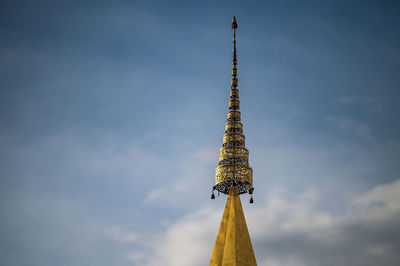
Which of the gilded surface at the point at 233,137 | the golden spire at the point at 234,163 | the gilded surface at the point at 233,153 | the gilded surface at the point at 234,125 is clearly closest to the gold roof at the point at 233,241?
the golden spire at the point at 234,163

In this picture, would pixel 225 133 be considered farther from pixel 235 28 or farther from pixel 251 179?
pixel 235 28

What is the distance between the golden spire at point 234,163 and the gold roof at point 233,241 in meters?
1.59

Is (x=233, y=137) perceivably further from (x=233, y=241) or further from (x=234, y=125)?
(x=233, y=241)

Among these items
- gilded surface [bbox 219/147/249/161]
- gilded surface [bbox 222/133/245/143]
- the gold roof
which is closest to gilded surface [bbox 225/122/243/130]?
gilded surface [bbox 222/133/245/143]

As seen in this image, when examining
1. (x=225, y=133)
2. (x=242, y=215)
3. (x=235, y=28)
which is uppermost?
(x=235, y=28)

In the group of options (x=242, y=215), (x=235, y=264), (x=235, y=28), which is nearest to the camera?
(x=235, y=264)

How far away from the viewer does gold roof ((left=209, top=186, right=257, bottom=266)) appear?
157 ft

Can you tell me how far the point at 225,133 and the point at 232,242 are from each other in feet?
37.8

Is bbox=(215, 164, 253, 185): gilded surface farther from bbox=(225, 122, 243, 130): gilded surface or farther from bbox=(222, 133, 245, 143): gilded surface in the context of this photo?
bbox=(225, 122, 243, 130): gilded surface

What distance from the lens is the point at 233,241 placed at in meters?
48.9

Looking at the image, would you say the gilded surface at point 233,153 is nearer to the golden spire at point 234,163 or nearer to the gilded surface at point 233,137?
the golden spire at point 234,163

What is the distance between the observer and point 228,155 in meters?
54.1

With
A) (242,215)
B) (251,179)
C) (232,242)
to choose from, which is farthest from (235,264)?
(251,179)

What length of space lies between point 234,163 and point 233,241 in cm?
785
